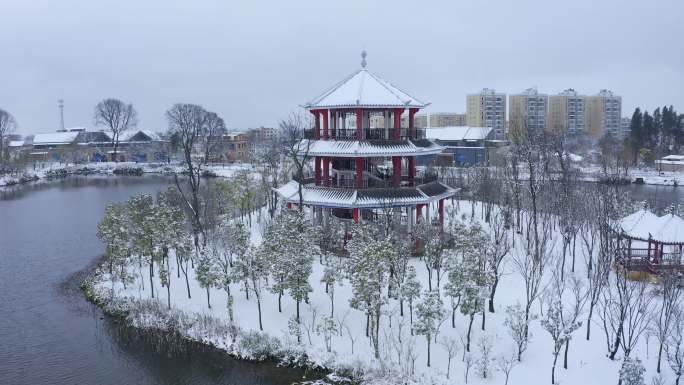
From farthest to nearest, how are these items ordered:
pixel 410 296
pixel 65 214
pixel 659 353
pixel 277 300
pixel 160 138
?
pixel 160 138 → pixel 65 214 → pixel 277 300 → pixel 410 296 → pixel 659 353

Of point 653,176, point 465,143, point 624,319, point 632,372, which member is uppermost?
point 465,143

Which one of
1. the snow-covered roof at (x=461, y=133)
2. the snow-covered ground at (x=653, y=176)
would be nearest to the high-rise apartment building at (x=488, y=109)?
the snow-covered roof at (x=461, y=133)

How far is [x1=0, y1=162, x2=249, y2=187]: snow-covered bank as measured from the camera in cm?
6922

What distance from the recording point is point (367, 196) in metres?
23.9

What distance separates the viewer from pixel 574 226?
76.2ft

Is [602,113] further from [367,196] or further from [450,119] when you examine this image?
[367,196]

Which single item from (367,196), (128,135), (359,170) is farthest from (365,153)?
(128,135)

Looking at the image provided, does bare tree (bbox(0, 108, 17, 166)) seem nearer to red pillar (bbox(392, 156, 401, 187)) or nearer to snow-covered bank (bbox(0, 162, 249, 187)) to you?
snow-covered bank (bbox(0, 162, 249, 187))

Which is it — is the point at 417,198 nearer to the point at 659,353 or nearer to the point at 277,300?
the point at 277,300

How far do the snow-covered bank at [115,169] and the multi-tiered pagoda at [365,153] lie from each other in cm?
4359

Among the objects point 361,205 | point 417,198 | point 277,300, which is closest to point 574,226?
point 417,198

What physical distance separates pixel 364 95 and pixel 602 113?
85.5 m

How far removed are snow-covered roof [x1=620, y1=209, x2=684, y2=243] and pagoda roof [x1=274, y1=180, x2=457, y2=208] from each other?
8.13 metres

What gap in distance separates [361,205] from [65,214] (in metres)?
28.0
